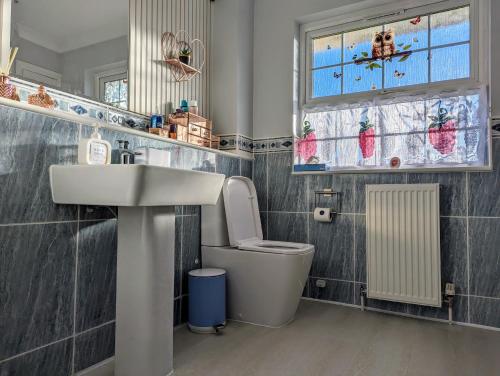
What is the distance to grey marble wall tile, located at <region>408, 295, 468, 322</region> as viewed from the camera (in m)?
2.15

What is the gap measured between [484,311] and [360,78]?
1.73 meters

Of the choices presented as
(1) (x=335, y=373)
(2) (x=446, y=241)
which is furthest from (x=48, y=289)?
(2) (x=446, y=241)

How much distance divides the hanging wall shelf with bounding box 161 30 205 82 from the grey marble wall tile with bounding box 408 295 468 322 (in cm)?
218

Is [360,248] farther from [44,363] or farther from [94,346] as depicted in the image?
[44,363]

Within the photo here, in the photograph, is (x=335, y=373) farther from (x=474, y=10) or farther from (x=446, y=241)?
(x=474, y=10)

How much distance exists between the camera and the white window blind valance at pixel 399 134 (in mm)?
2205

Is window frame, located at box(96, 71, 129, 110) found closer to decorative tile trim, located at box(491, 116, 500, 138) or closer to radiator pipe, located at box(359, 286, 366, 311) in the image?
radiator pipe, located at box(359, 286, 366, 311)

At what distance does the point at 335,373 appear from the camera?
156 cm

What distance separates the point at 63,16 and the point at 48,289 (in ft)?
4.12

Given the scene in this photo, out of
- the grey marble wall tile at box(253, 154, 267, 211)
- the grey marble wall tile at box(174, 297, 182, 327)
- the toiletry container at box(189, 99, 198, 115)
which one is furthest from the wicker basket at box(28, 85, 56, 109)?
the grey marble wall tile at box(253, 154, 267, 211)

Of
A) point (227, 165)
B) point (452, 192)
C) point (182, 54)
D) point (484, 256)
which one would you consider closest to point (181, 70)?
point (182, 54)

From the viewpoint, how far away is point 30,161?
1331 millimetres

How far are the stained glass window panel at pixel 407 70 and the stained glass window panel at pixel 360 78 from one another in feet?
0.20

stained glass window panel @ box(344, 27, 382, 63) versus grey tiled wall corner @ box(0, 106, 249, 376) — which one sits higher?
stained glass window panel @ box(344, 27, 382, 63)
